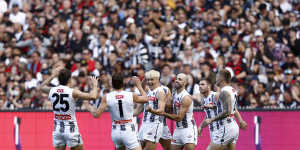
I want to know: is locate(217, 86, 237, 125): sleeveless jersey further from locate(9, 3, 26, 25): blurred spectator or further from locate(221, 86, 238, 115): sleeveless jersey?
locate(9, 3, 26, 25): blurred spectator

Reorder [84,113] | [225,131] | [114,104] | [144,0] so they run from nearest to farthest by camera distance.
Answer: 1. [114,104]
2. [225,131]
3. [84,113]
4. [144,0]

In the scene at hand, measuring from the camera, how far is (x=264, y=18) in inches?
835

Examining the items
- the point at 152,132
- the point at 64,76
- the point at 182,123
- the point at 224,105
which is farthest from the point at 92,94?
the point at 224,105

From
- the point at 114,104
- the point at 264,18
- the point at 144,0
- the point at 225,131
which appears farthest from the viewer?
the point at 144,0

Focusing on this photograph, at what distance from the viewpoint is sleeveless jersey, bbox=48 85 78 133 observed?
13.4 m

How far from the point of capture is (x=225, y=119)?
45.5 ft

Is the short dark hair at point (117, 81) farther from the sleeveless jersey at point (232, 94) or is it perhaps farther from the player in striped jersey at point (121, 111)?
the sleeveless jersey at point (232, 94)

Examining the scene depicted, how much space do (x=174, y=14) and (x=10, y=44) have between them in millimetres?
5524

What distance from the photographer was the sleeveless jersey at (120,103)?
42.3 ft

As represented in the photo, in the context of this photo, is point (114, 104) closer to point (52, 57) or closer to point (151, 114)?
point (151, 114)

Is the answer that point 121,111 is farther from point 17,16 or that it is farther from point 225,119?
point 17,16

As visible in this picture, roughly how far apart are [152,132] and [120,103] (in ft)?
5.35

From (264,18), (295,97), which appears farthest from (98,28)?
(295,97)

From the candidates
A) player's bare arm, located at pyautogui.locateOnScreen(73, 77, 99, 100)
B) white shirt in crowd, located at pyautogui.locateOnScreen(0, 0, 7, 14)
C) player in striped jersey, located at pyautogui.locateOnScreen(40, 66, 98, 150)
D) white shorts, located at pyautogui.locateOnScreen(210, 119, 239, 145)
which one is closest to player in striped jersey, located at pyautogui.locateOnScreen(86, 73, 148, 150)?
player's bare arm, located at pyautogui.locateOnScreen(73, 77, 99, 100)
